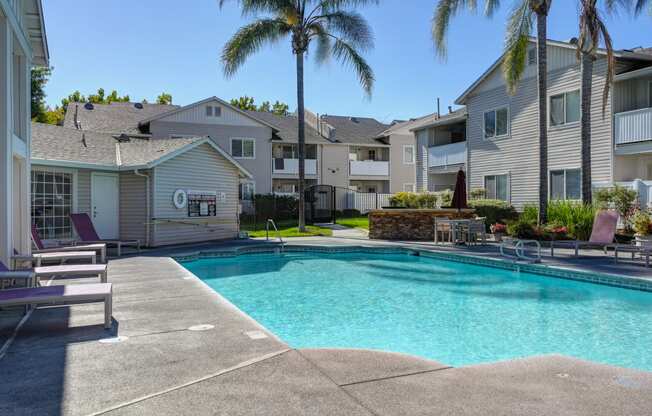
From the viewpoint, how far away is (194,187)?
59.0ft

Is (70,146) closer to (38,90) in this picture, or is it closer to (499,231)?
(499,231)

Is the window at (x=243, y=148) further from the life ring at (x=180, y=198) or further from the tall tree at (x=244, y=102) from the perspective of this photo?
the tall tree at (x=244, y=102)

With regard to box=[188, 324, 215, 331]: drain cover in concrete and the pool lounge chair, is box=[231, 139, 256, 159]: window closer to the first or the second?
the pool lounge chair

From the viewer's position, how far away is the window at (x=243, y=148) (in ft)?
100

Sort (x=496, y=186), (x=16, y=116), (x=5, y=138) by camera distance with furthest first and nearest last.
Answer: (x=496, y=186), (x=16, y=116), (x=5, y=138)

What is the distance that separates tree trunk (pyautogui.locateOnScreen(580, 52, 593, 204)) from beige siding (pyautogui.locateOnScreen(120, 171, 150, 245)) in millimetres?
14335

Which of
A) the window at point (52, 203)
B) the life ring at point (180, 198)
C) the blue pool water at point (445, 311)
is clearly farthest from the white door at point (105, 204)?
the blue pool water at point (445, 311)

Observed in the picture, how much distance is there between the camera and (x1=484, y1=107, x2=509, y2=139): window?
2286 cm

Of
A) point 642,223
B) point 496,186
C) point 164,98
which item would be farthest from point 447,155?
point 164,98

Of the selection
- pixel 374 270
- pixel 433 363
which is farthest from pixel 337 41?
pixel 433 363

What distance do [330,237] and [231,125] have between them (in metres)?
12.5

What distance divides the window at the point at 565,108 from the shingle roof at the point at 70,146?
17.0m

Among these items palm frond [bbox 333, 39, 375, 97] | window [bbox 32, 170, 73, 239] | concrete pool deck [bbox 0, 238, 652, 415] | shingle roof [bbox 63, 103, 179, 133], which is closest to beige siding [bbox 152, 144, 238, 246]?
window [bbox 32, 170, 73, 239]

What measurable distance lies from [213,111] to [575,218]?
20.9m
